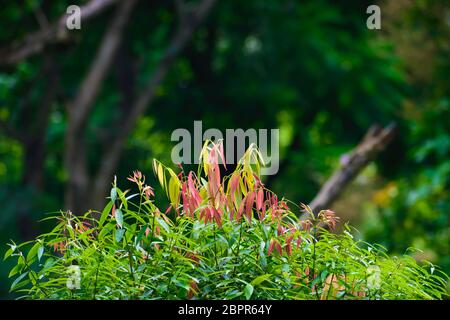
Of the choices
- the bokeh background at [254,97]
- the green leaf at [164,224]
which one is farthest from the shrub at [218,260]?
the bokeh background at [254,97]

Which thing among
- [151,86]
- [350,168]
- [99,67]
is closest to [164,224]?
[350,168]

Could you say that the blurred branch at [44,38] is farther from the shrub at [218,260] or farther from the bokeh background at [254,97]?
the shrub at [218,260]

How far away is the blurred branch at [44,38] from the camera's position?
732 centimetres

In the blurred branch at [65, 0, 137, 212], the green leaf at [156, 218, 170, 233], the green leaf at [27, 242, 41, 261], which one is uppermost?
the blurred branch at [65, 0, 137, 212]

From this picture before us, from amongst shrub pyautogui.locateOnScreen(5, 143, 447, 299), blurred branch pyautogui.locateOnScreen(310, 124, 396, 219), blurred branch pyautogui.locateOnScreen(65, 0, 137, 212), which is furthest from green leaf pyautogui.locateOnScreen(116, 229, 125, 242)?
blurred branch pyautogui.locateOnScreen(65, 0, 137, 212)

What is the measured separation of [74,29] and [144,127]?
12.0ft

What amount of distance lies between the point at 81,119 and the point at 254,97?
228cm

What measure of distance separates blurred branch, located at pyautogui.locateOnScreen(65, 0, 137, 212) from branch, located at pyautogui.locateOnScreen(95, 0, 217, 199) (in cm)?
29

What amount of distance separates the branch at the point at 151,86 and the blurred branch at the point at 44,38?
4.31ft

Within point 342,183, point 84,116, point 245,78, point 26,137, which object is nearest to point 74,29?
point 84,116

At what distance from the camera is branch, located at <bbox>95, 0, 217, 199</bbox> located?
28.8 ft

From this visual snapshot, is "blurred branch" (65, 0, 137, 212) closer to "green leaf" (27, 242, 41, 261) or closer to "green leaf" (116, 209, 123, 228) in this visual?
"green leaf" (27, 242, 41, 261)

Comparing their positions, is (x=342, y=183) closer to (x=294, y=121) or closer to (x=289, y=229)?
(x=289, y=229)

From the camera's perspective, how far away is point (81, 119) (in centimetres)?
831
